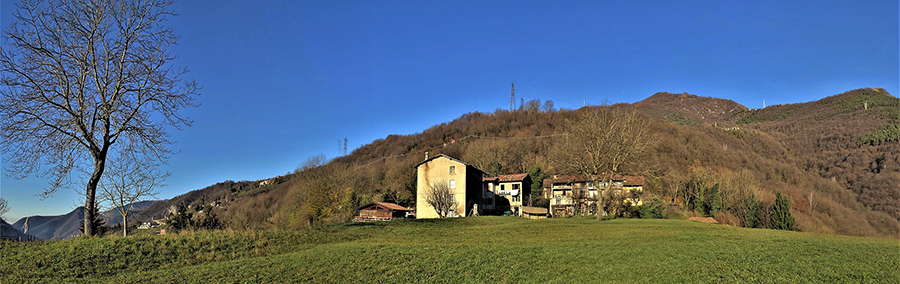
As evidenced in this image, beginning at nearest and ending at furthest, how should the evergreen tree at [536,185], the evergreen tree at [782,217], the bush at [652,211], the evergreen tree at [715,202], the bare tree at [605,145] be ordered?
1. the bare tree at [605,145]
2. the bush at [652,211]
3. the evergreen tree at [782,217]
4. the evergreen tree at [715,202]
5. the evergreen tree at [536,185]

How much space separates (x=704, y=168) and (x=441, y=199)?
199 feet

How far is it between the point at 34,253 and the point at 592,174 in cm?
4185

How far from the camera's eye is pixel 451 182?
63.2m

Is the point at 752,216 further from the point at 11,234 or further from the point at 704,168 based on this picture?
the point at 11,234

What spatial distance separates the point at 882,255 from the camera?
15922 mm

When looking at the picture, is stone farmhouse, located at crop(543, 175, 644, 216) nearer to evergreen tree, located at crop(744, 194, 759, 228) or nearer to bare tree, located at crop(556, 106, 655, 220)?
evergreen tree, located at crop(744, 194, 759, 228)

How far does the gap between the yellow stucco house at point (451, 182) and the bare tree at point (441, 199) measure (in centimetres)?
143

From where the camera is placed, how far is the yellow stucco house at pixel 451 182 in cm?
6212

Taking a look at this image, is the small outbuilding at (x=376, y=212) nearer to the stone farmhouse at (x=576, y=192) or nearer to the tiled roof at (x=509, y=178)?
the tiled roof at (x=509, y=178)

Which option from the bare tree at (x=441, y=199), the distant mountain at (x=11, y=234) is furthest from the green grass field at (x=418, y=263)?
the bare tree at (x=441, y=199)

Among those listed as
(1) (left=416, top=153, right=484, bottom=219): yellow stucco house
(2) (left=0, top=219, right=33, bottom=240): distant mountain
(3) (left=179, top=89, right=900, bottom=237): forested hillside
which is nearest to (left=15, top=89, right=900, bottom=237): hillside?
(3) (left=179, top=89, right=900, bottom=237): forested hillside

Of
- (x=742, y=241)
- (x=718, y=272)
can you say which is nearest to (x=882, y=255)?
(x=742, y=241)

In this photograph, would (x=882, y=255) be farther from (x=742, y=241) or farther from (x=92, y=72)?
(x=92, y=72)

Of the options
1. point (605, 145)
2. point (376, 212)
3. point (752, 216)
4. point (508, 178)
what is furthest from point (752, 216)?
point (376, 212)
